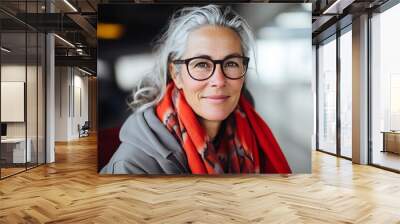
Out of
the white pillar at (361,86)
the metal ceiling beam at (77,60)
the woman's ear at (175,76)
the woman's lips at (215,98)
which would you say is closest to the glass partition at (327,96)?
the white pillar at (361,86)

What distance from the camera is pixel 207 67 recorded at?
6117 mm

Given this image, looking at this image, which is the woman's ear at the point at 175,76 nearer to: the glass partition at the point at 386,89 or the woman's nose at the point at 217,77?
the woman's nose at the point at 217,77

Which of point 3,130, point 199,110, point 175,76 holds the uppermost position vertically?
point 175,76

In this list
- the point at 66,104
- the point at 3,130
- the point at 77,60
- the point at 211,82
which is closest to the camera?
the point at 211,82

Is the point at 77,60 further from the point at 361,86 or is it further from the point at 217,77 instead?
the point at 361,86

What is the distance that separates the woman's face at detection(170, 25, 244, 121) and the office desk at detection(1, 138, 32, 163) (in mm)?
3194

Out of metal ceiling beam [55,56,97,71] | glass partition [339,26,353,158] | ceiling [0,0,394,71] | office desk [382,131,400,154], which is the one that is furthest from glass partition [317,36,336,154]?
metal ceiling beam [55,56,97,71]

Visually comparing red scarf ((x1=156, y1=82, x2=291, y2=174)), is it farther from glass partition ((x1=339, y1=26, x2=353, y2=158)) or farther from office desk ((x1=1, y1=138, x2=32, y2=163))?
glass partition ((x1=339, y1=26, x2=353, y2=158))

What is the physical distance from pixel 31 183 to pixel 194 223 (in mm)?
3434

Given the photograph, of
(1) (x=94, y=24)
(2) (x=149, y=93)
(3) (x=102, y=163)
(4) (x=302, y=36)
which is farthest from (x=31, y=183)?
(4) (x=302, y=36)

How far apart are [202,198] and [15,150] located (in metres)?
4.05

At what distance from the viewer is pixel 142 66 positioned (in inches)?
248

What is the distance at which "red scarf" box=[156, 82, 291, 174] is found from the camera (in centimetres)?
612

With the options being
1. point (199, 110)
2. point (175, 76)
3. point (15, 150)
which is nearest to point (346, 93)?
point (199, 110)
